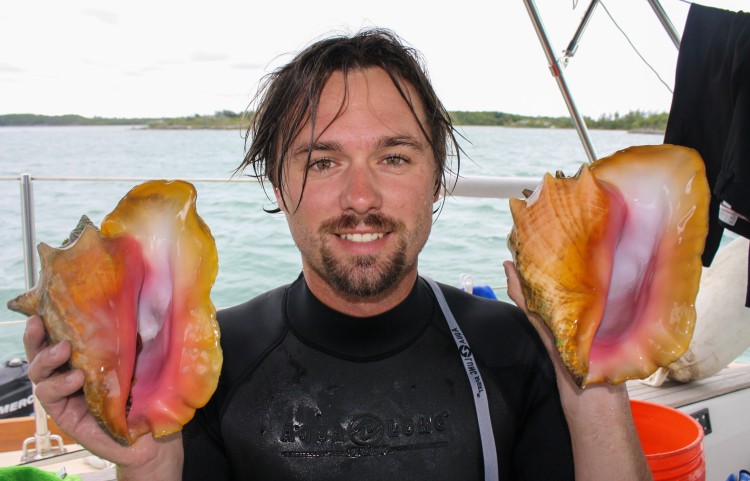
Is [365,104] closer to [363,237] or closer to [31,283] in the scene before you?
[363,237]

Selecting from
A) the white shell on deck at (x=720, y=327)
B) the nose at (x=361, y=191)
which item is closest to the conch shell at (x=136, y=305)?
the nose at (x=361, y=191)

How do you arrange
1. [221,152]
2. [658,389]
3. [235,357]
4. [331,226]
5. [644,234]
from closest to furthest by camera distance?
[644,234] → [331,226] → [235,357] → [658,389] → [221,152]

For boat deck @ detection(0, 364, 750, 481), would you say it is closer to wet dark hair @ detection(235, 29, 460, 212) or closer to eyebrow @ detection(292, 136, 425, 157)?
wet dark hair @ detection(235, 29, 460, 212)

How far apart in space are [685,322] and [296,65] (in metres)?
0.87

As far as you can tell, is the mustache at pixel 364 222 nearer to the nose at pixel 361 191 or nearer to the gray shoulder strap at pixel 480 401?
the nose at pixel 361 191

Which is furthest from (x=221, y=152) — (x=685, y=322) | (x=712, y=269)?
(x=685, y=322)

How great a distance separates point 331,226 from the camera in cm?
116

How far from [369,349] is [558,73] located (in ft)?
4.66

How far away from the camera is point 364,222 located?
3.74 ft

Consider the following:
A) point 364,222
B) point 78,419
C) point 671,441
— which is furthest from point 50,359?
point 671,441

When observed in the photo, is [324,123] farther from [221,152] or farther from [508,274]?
[221,152]

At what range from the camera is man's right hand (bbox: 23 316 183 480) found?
0.81 m

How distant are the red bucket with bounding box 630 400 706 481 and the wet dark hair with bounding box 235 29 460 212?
809mm

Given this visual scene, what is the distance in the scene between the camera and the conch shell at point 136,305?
0.82 m
